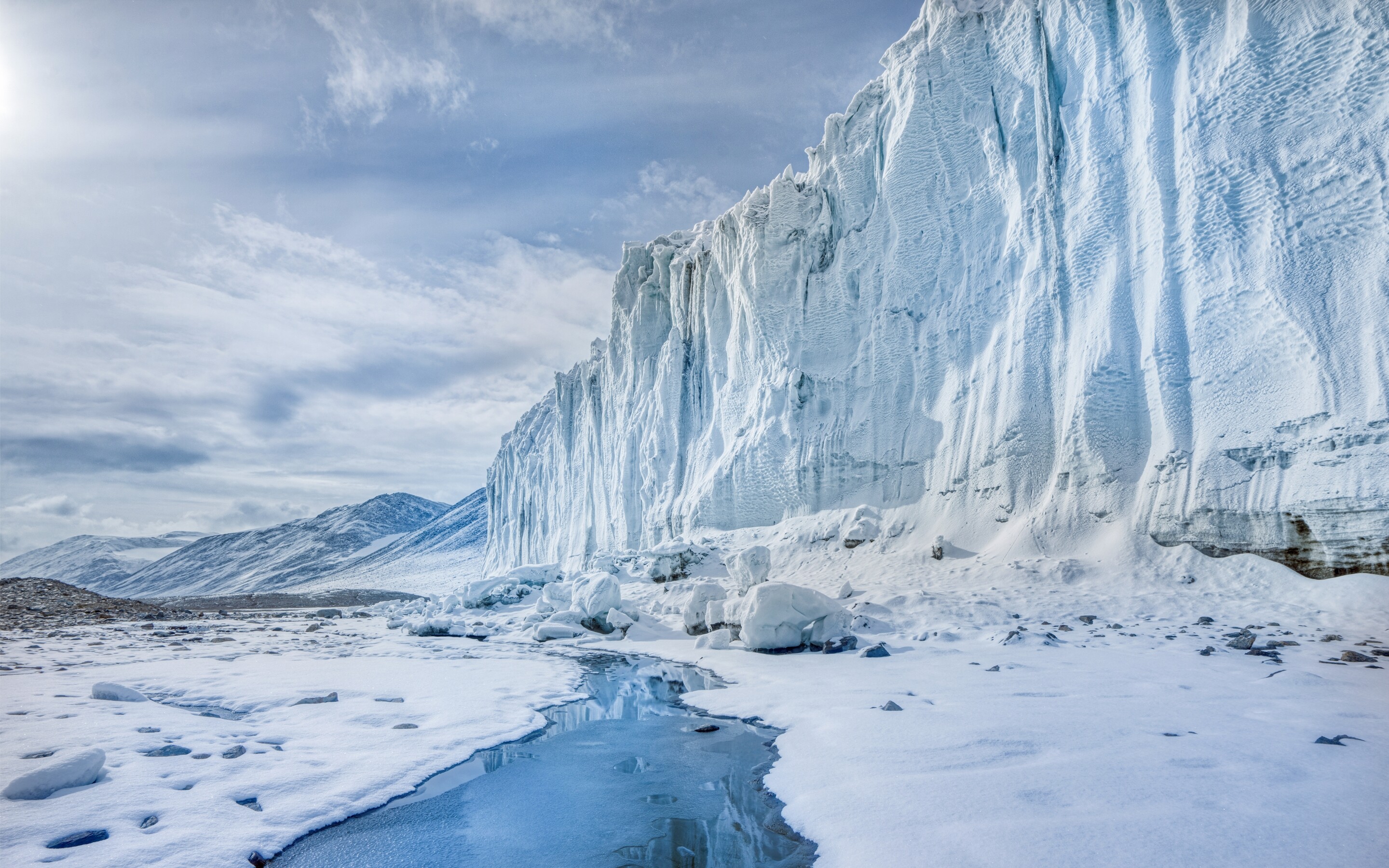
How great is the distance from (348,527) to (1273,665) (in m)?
106

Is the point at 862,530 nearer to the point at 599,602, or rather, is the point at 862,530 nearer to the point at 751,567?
the point at 751,567

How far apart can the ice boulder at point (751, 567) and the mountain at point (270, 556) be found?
238 ft

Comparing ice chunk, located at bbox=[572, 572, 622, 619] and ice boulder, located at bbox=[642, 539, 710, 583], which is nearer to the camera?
ice chunk, located at bbox=[572, 572, 622, 619]

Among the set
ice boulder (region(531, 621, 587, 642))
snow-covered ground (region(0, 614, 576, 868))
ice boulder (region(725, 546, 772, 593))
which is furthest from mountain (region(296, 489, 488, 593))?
snow-covered ground (region(0, 614, 576, 868))

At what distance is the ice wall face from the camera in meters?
9.88

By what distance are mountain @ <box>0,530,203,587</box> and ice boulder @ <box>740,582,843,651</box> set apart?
117 m

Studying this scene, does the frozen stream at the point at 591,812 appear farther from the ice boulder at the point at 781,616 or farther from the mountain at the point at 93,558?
the mountain at the point at 93,558

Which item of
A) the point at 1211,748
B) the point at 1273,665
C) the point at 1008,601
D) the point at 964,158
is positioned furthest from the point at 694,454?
the point at 1211,748

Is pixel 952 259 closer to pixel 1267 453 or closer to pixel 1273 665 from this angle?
pixel 1267 453

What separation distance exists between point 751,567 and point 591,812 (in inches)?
393

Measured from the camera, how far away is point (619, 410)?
1164 inches

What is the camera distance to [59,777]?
3.59 meters

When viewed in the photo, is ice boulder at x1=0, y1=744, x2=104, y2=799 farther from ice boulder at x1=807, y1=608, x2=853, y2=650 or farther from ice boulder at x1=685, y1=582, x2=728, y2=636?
ice boulder at x1=685, y1=582, x2=728, y2=636

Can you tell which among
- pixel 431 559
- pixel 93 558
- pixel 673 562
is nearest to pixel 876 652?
pixel 673 562
